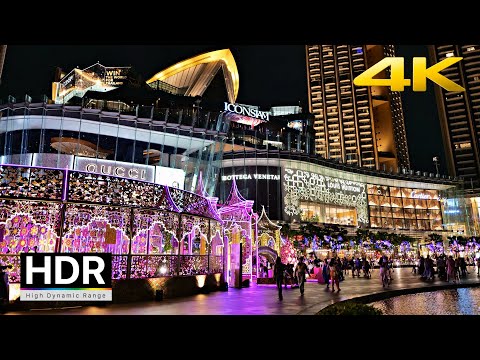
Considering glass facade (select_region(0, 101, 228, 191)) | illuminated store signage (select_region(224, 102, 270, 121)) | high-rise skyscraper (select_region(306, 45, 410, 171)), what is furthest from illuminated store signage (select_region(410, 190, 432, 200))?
glass facade (select_region(0, 101, 228, 191))

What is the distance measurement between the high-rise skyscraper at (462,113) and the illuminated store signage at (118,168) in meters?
94.2

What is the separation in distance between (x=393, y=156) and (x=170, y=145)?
264ft

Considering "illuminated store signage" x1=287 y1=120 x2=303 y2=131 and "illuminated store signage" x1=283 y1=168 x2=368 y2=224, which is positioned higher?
"illuminated store signage" x1=287 y1=120 x2=303 y2=131

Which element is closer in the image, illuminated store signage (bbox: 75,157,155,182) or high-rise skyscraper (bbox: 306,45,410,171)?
illuminated store signage (bbox: 75,157,155,182)

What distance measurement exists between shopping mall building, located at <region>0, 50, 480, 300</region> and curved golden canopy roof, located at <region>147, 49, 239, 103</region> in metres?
0.19

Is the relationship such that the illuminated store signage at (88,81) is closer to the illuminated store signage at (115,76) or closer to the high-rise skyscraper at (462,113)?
the illuminated store signage at (115,76)

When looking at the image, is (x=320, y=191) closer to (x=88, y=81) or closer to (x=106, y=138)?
(x=106, y=138)

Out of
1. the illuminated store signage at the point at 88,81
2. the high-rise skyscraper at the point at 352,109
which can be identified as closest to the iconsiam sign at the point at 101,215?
the illuminated store signage at the point at 88,81

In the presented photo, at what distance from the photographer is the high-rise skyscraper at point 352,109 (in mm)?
98125

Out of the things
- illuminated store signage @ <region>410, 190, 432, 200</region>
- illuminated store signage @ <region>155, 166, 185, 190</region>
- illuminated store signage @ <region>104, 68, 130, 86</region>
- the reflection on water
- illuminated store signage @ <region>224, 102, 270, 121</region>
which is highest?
illuminated store signage @ <region>104, 68, 130, 86</region>

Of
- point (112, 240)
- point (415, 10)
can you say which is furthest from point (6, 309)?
Result: point (415, 10)

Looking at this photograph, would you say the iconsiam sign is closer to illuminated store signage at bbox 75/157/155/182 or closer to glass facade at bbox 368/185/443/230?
illuminated store signage at bbox 75/157/155/182

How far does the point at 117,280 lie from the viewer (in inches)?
455

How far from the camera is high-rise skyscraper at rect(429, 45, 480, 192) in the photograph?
97.1m
